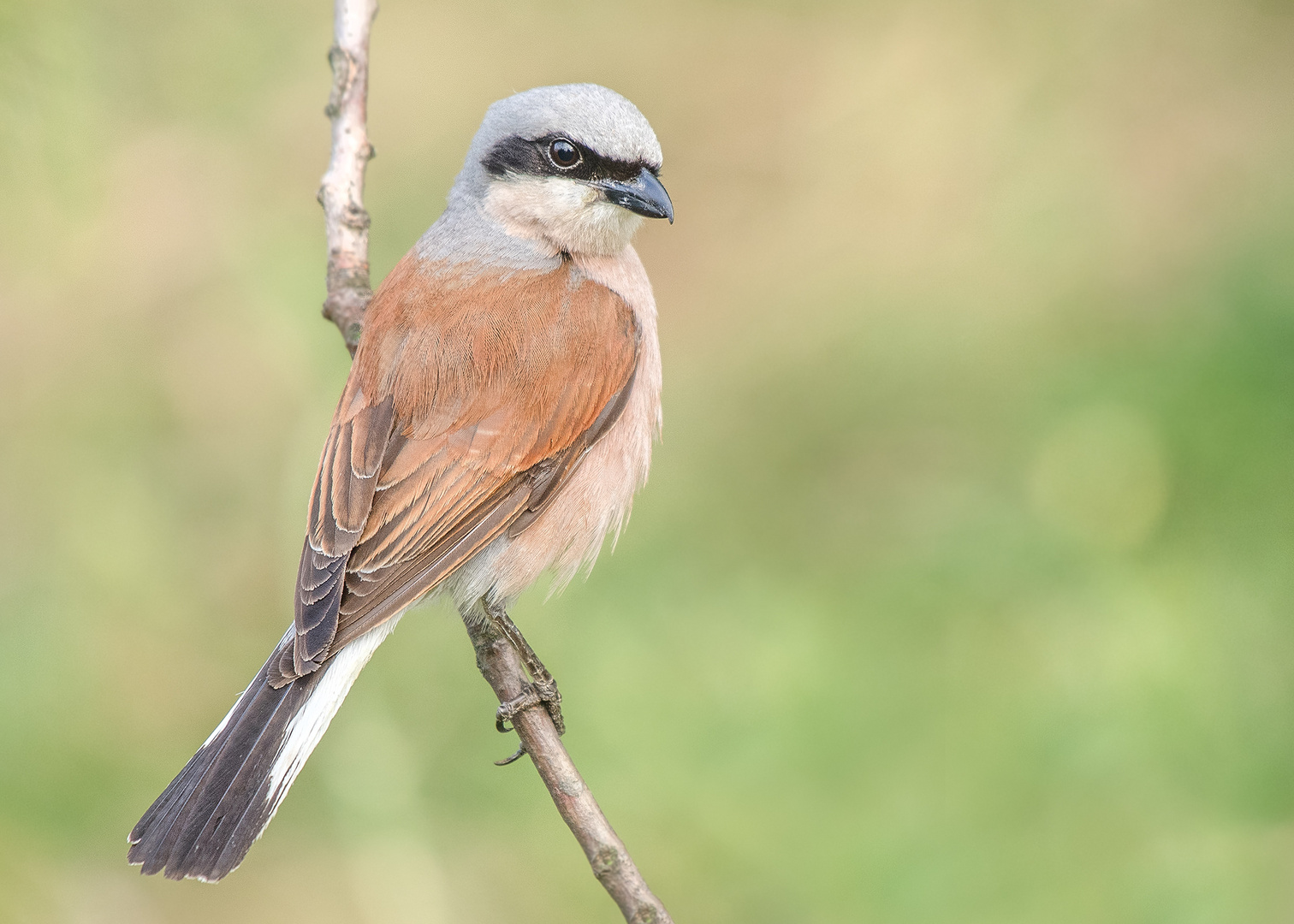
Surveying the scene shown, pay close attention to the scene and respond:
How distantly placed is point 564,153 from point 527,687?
150cm

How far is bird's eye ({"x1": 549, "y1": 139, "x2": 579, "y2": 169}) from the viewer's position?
11.6 ft

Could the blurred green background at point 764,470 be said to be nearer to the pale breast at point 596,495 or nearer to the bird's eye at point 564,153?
the pale breast at point 596,495

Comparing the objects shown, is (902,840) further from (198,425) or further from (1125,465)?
(198,425)

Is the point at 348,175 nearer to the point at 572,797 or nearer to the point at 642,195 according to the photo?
the point at 642,195

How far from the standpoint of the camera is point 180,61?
592 centimetres

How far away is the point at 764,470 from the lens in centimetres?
572

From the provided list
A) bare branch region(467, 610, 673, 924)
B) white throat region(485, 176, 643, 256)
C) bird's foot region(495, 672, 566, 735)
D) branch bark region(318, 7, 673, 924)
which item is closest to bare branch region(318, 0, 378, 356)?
branch bark region(318, 7, 673, 924)

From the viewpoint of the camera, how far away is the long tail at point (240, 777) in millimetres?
2773

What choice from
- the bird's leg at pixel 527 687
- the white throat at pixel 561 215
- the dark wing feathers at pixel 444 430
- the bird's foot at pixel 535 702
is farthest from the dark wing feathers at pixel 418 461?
the bird's foot at pixel 535 702

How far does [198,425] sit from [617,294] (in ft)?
8.19

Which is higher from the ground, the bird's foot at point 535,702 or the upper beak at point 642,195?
the upper beak at point 642,195

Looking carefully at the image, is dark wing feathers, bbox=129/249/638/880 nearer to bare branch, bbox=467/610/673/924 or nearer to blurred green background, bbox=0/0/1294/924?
bare branch, bbox=467/610/673/924

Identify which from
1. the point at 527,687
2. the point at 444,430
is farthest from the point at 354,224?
the point at 527,687

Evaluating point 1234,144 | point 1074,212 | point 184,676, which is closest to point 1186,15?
point 1234,144
